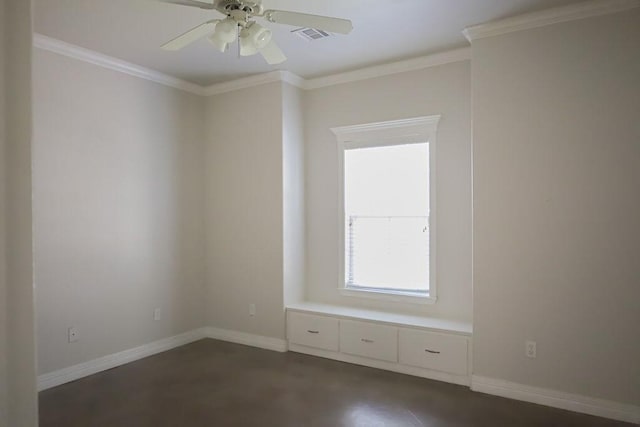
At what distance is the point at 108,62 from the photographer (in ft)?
13.3

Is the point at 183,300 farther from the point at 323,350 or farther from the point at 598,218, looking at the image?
the point at 598,218

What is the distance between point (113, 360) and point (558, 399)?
12.5ft

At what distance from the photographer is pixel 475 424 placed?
293cm

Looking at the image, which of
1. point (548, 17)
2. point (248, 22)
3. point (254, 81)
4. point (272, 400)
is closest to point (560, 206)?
point (548, 17)

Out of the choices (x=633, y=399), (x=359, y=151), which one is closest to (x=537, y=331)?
(x=633, y=399)

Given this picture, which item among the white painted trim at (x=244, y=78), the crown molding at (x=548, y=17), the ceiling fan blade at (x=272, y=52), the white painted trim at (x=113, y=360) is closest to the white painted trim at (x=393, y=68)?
the white painted trim at (x=244, y=78)

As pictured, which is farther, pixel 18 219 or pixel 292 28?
pixel 292 28

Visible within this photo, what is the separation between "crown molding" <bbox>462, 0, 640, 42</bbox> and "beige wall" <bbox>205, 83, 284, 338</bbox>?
2075 mm

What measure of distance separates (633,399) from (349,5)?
11.0 feet

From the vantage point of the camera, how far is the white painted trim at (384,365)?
364 cm

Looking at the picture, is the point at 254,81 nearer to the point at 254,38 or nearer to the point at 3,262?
the point at 254,38

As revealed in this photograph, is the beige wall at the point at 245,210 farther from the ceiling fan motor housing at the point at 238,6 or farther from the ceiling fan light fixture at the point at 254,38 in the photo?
the ceiling fan motor housing at the point at 238,6

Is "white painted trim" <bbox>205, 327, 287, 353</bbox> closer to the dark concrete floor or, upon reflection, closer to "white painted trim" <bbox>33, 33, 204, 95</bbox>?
the dark concrete floor

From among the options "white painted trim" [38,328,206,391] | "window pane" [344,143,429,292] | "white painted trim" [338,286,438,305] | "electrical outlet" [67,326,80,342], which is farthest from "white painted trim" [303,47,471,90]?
"electrical outlet" [67,326,80,342]
